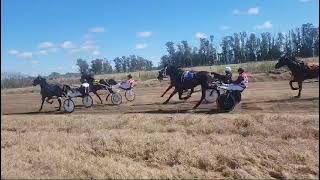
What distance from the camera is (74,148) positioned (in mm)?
13844

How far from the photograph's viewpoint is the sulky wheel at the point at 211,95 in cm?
2131

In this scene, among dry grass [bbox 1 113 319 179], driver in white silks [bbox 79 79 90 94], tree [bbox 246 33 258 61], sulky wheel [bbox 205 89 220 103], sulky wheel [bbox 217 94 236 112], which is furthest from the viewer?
tree [bbox 246 33 258 61]

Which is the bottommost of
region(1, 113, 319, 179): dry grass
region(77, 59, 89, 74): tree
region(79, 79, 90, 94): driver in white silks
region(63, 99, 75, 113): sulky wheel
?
region(1, 113, 319, 179): dry grass

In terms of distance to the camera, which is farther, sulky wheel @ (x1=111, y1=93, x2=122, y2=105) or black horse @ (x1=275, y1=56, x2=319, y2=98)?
sulky wheel @ (x1=111, y1=93, x2=122, y2=105)

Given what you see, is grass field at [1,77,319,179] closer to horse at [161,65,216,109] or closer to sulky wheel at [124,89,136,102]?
horse at [161,65,216,109]

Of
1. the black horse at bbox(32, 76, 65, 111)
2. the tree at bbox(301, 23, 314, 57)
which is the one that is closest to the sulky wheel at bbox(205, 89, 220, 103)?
the black horse at bbox(32, 76, 65, 111)

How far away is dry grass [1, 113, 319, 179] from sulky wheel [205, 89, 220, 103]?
11.9 feet

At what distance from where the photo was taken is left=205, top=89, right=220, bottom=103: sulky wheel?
69.9 ft

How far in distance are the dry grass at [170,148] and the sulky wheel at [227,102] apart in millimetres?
1826

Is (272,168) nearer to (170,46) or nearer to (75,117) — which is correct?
(75,117)

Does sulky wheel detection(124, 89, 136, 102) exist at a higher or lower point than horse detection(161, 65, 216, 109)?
lower

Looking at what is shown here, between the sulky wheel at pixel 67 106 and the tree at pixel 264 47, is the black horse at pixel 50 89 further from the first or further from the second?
the tree at pixel 264 47

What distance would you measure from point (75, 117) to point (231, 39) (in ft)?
165

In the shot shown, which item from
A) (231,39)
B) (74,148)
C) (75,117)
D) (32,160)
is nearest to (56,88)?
(75,117)
